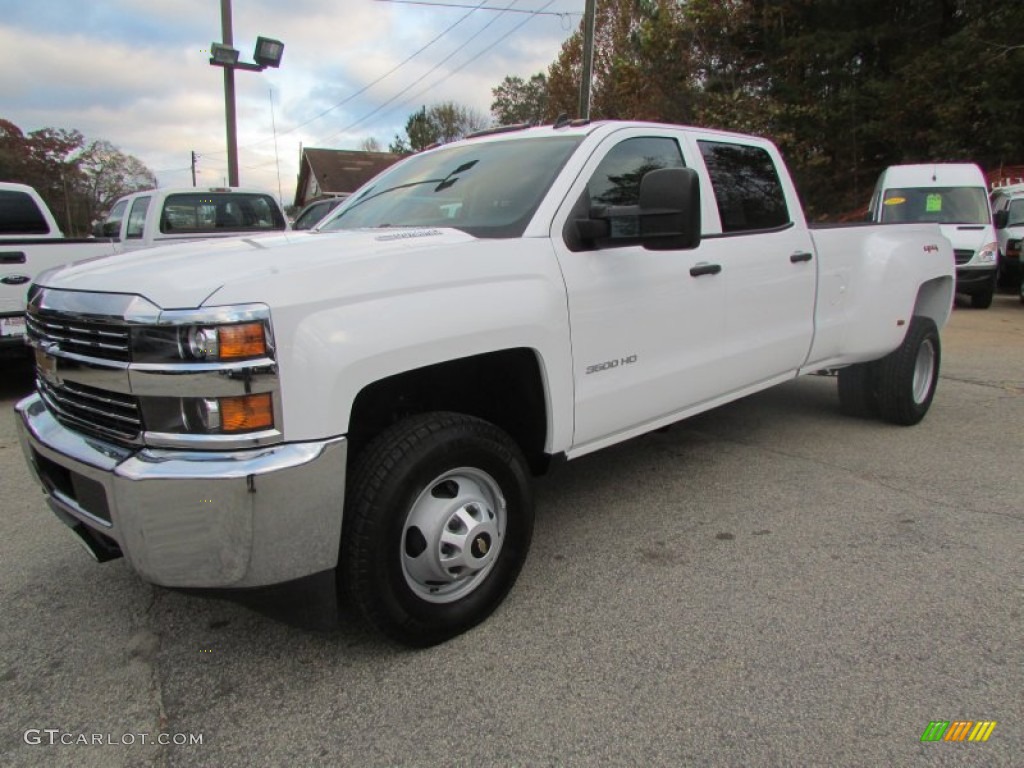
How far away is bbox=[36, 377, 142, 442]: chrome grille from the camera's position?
219cm

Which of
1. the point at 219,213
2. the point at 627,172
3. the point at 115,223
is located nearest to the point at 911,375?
the point at 627,172

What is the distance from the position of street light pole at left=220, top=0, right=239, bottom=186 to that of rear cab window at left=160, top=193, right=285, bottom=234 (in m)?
4.69

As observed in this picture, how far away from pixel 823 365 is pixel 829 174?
68.7 feet

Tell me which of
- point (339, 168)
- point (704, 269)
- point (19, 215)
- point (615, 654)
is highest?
point (339, 168)

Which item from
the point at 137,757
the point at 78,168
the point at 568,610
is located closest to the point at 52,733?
the point at 137,757

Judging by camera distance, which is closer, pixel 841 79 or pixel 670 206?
pixel 670 206

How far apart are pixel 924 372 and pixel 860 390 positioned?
1.87ft

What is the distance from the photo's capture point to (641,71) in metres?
24.9

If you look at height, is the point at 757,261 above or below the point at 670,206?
below

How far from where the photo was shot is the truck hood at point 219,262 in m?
2.13

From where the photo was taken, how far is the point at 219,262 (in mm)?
2295

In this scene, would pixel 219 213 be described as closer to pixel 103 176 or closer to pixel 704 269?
pixel 704 269

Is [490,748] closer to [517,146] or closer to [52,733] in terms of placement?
[52,733]

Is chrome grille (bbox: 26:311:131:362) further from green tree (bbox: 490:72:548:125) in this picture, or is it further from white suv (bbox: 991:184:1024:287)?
green tree (bbox: 490:72:548:125)
